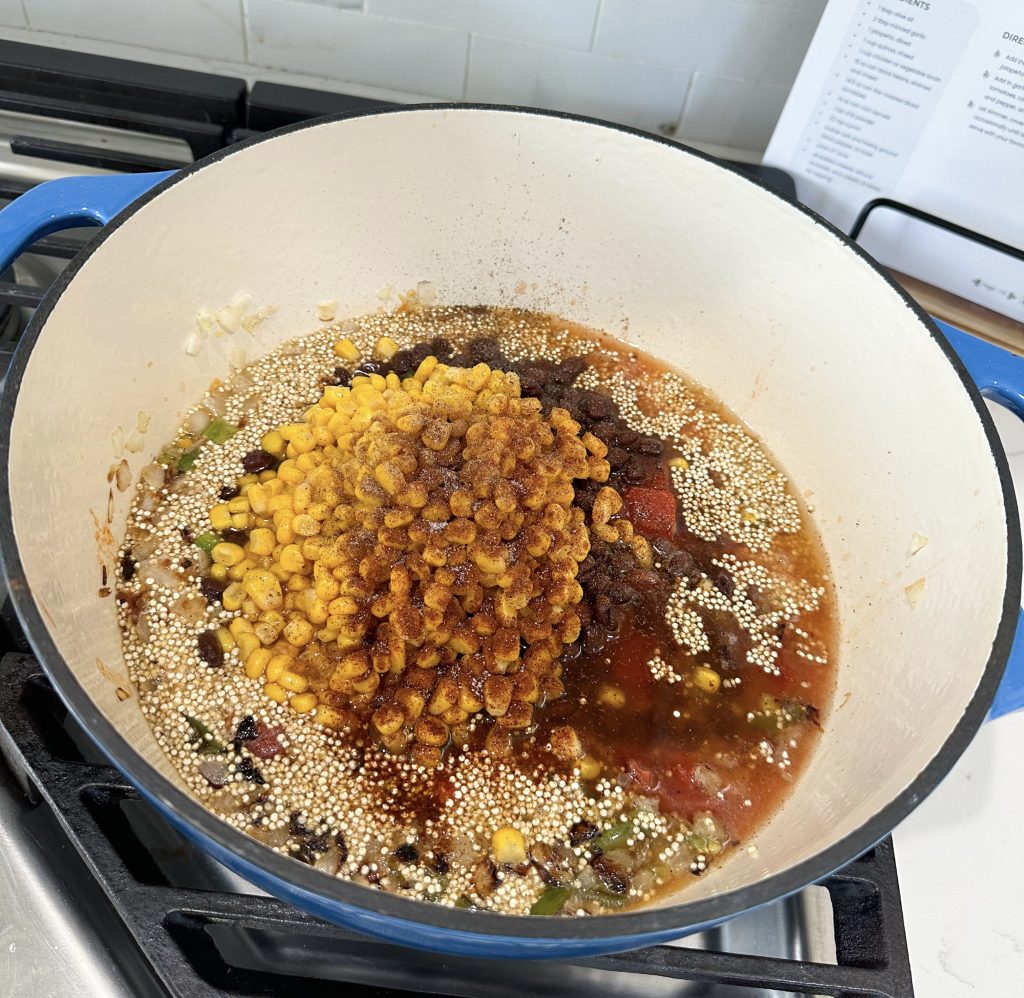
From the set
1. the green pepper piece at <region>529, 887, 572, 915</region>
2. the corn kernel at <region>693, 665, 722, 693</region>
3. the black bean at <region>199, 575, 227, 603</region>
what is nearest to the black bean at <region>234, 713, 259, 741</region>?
the black bean at <region>199, 575, 227, 603</region>

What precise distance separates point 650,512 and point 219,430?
481mm

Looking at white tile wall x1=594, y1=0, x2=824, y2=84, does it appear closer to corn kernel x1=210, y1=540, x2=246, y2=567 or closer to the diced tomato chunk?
the diced tomato chunk

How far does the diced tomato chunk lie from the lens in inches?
38.2

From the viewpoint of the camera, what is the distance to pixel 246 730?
31.1 inches

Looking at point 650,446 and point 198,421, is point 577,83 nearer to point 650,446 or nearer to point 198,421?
point 650,446

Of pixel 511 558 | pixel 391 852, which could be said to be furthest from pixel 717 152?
pixel 391 852

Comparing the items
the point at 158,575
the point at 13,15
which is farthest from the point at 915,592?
the point at 13,15

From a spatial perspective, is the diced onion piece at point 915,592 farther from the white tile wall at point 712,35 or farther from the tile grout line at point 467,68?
the tile grout line at point 467,68

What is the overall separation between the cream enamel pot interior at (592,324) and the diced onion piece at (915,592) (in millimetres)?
11

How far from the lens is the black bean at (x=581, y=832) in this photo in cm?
77

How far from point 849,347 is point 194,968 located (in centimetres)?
85

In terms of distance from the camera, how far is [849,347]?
0.99 m

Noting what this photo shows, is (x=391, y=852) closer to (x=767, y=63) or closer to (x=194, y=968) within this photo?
(x=194, y=968)

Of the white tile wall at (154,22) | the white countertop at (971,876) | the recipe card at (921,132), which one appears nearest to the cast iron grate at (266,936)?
the white countertop at (971,876)
